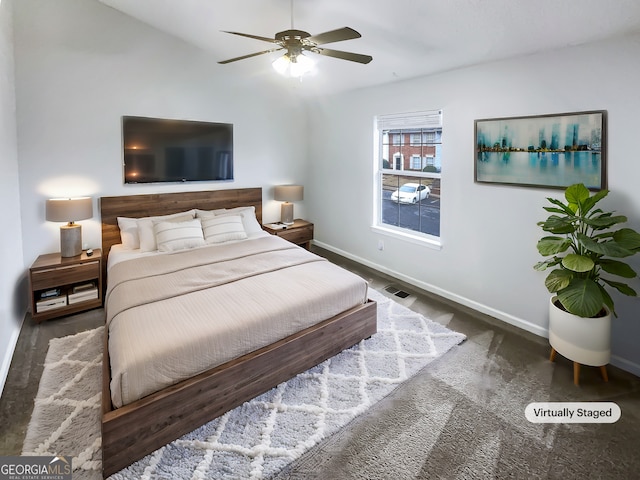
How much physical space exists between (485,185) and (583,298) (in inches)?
55.5

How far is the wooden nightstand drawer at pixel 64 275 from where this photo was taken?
3.20 m

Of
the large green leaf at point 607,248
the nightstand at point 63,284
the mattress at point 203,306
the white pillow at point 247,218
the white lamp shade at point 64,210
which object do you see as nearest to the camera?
Answer: the mattress at point 203,306

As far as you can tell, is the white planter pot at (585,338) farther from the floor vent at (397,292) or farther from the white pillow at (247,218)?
the white pillow at (247,218)

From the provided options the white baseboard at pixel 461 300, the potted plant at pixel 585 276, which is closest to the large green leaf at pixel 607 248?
the potted plant at pixel 585 276

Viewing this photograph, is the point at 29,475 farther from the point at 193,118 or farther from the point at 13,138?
the point at 193,118

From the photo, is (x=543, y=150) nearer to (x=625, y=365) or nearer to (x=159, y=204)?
(x=625, y=365)

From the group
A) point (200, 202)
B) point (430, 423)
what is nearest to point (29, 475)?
point (430, 423)

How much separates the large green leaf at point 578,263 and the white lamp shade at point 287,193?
346cm

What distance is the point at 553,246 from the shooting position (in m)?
2.42

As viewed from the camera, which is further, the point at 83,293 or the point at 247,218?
the point at 247,218

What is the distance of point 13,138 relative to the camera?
323cm

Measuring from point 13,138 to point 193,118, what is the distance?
178cm

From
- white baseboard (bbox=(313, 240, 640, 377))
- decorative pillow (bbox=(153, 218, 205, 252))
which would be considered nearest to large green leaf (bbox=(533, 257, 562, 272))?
white baseboard (bbox=(313, 240, 640, 377))

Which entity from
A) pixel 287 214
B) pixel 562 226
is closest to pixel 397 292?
pixel 562 226
